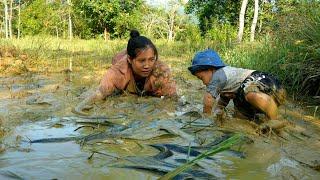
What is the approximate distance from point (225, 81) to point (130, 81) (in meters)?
1.31

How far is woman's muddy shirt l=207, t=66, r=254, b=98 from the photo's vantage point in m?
4.12

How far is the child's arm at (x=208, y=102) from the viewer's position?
412 cm

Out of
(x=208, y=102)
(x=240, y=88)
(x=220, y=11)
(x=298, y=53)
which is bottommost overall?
(x=208, y=102)

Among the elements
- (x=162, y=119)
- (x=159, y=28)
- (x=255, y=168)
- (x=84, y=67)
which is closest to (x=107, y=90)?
(x=162, y=119)

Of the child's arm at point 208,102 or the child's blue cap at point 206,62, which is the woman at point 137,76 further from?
the child's arm at point 208,102

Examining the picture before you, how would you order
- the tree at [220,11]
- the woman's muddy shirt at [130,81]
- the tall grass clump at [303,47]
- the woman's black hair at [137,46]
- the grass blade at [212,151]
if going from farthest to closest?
the tree at [220,11] → the tall grass clump at [303,47] → the woman's muddy shirt at [130,81] → the woman's black hair at [137,46] → the grass blade at [212,151]

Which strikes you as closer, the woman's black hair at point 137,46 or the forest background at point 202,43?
the woman's black hair at point 137,46

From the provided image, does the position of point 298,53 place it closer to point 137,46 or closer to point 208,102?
point 208,102

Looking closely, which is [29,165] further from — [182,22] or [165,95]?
[182,22]

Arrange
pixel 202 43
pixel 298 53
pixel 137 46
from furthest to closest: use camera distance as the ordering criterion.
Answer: pixel 202 43, pixel 298 53, pixel 137 46

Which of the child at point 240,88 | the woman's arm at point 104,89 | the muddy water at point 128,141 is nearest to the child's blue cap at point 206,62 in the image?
the child at point 240,88

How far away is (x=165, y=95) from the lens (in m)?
5.11

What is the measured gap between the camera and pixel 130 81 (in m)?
5.00

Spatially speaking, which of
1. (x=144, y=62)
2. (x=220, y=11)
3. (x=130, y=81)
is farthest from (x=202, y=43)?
(x=220, y=11)
